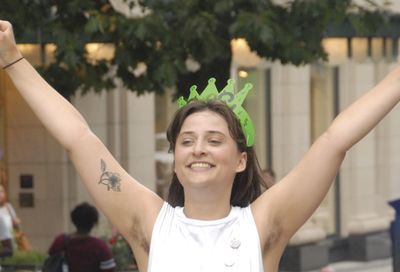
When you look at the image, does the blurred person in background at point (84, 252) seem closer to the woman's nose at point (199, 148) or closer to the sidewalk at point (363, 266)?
the woman's nose at point (199, 148)

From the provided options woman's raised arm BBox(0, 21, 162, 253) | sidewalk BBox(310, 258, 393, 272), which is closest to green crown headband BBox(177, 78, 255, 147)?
woman's raised arm BBox(0, 21, 162, 253)

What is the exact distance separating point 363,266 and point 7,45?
15694 millimetres

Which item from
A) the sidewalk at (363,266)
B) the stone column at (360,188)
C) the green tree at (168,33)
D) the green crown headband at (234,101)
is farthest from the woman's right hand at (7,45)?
the stone column at (360,188)

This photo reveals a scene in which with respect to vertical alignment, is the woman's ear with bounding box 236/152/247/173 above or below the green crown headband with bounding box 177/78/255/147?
below

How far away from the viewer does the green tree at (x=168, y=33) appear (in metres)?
10.6

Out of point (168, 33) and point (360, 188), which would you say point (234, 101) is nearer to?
point (168, 33)

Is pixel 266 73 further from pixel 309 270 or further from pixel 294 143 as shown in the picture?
pixel 309 270

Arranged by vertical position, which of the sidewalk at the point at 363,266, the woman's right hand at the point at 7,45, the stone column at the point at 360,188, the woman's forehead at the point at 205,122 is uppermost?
the woman's right hand at the point at 7,45

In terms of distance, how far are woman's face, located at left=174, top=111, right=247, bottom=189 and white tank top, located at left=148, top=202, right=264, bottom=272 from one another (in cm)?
14

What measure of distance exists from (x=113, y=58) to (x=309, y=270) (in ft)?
27.9

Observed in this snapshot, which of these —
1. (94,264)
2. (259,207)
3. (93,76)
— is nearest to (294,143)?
(93,76)

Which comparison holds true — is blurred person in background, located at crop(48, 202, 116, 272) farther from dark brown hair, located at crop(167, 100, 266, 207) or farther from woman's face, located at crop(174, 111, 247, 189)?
woman's face, located at crop(174, 111, 247, 189)

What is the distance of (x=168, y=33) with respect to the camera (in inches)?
420

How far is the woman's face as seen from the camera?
14.1ft
